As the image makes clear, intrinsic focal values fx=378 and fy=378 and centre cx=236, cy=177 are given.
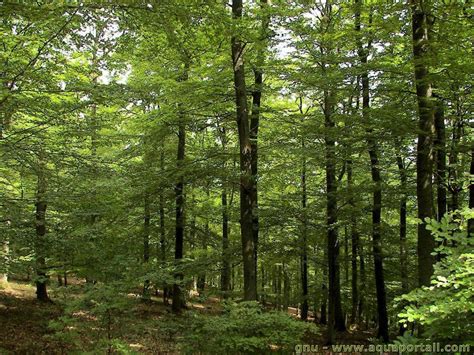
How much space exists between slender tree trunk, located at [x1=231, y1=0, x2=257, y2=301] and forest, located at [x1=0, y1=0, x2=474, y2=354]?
4 centimetres

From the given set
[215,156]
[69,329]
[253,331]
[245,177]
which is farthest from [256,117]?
[69,329]

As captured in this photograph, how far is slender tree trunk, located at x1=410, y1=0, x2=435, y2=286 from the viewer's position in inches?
276

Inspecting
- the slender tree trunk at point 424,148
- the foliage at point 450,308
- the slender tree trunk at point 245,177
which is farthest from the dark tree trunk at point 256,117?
the foliage at point 450,308

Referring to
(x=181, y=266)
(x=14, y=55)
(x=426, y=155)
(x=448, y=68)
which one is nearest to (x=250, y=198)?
(x=181, y=266)

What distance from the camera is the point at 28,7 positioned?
454cm

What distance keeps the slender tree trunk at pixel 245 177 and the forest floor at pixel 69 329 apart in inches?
74.7

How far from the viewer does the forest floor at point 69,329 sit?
31.3 ft

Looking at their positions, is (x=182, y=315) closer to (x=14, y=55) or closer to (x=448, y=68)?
(x=14, y=55)

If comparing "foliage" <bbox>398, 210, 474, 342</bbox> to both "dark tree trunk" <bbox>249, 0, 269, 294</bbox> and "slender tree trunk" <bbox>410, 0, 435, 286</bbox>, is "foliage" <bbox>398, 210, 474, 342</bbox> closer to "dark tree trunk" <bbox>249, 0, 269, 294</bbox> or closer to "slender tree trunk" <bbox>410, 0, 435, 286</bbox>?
"slender tree trunk" <bbox>410, 0, 435, 286</bbox>

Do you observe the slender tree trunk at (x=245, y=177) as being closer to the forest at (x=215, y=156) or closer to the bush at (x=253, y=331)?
the forest at (x=215, y=156)

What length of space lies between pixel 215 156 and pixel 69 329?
20.0 feet

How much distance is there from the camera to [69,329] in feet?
32.8

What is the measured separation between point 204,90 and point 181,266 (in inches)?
202

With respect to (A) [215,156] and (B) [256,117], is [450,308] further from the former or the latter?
(B) [256,117]
